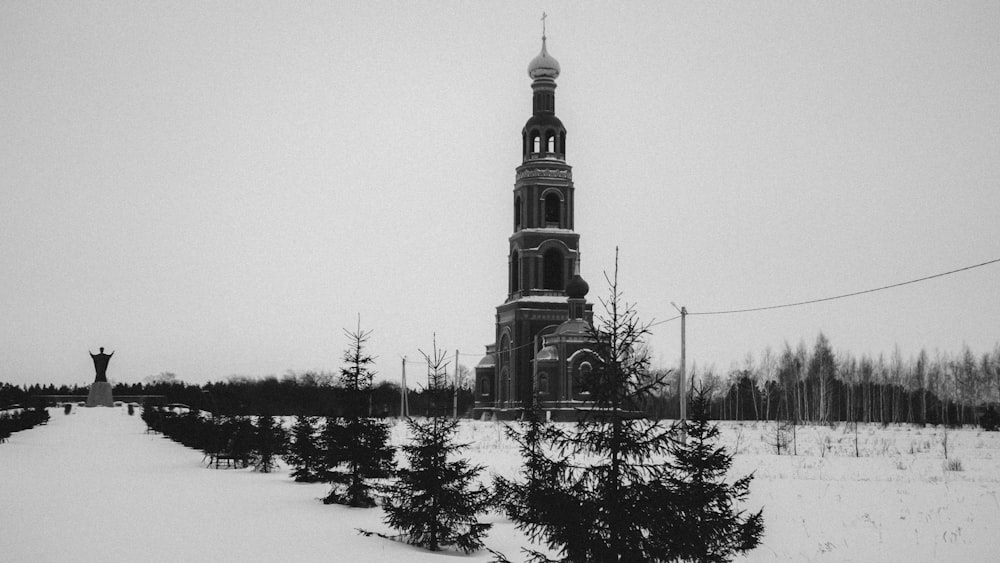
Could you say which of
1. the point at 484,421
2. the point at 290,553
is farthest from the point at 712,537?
the point at 484,421

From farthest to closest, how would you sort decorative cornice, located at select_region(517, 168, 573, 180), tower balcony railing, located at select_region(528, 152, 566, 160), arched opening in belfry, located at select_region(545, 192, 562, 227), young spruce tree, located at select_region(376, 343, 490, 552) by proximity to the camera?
arched opening in belfry, located at select_region(545, 192, 562, 227) → tower balcony railing, located at select_region(528, 152, 566, 160) → decorative cornice, located at select_region(517, 168, 573, 180) → young spruce tree, located at select_region(376, 343, 490, 552)

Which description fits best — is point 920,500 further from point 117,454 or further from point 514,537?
point 117,454

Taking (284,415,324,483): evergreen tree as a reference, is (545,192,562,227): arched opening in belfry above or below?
above

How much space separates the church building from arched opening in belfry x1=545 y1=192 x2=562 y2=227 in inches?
2.8

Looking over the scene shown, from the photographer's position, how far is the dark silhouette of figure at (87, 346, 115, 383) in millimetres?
79938

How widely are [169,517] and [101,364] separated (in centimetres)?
7293

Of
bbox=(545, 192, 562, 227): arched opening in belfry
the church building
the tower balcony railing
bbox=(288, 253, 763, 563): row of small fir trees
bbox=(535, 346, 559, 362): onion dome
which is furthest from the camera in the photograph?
bbox=(545, 192, 562, 227): arched opening in belfry

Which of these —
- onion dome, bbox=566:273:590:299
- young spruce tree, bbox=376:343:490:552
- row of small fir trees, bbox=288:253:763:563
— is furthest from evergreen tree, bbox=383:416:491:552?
onion dome, bbox=566:273:590:299

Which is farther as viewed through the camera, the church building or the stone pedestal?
the stone pedestal

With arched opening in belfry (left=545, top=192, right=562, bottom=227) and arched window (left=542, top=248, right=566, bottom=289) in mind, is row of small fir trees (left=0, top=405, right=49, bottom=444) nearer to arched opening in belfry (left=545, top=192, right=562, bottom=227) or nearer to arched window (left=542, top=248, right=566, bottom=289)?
Answer: arched window (left=542, top=248, right=566, bottom=289)

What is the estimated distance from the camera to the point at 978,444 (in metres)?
35.3

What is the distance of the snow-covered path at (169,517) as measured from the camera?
11.8 metres

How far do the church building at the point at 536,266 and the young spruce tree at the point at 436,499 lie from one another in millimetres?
45383

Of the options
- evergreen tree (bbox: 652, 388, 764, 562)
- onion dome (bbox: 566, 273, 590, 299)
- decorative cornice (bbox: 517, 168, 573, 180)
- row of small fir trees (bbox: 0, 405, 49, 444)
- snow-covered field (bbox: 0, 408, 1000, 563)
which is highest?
decorative cornice (bbox: 517, 168, 573, 180)
